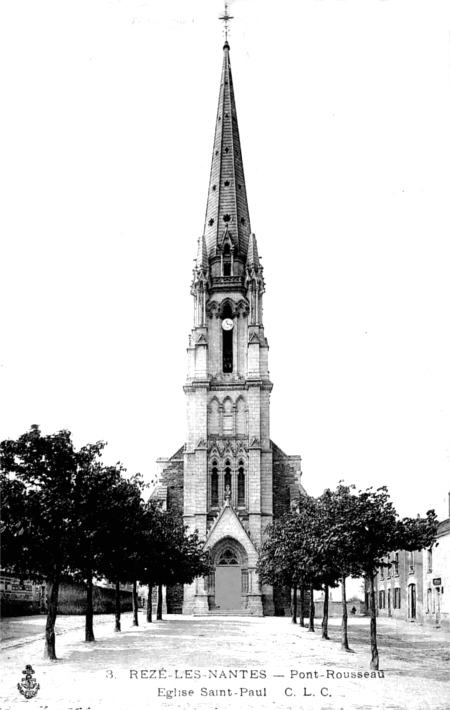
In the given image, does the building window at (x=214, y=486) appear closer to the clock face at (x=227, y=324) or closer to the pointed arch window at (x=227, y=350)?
the pointed arch window at (x=227, y=350)

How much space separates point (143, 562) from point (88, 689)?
20.5 metres

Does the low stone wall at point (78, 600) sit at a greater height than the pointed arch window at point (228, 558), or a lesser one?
lesser

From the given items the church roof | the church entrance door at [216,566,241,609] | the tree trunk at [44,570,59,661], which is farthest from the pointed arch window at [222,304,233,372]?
the tree trunk at [44,570,59,661]

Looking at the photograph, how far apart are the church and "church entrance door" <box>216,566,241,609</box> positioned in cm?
8

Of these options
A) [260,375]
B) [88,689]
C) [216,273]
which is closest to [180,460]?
[260,375]

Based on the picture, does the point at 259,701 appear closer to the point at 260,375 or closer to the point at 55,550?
the point at 55,550

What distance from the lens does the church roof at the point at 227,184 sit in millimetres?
68938

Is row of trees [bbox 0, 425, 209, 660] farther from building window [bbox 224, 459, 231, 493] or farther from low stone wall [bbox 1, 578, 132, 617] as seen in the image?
building window [bbox 224, 459, 231, 493]

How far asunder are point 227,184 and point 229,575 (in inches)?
1357

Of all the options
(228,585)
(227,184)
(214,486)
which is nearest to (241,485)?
(214,486)

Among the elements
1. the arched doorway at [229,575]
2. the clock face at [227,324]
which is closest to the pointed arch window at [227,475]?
the arched doorway at [229,575]

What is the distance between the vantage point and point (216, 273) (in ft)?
219

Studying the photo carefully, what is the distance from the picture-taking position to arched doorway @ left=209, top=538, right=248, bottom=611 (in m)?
56.9

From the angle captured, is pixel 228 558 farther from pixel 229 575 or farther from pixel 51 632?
pixel 51 632
